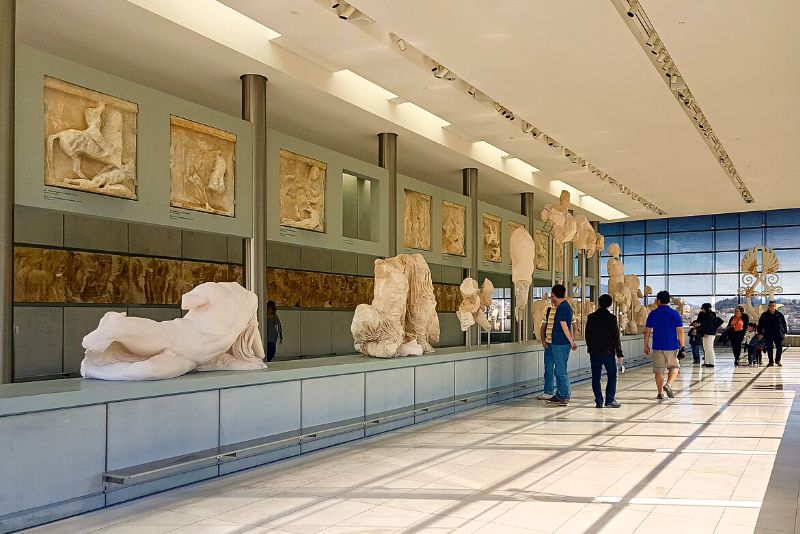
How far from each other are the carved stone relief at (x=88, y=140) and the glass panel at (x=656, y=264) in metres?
30.5

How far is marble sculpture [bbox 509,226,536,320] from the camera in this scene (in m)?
14.0

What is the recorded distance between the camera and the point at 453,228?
17.3 meters

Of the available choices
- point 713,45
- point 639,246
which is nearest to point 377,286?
point 713,45

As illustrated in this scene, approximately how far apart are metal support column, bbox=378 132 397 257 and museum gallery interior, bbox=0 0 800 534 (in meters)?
0.06

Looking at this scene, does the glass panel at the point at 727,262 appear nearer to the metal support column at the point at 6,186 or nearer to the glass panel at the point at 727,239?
the glass panel at the point at 727,239

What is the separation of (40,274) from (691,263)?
3022 cm

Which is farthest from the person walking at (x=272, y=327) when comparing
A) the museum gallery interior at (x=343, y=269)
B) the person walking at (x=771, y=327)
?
the person walking at (x=771, y=327)

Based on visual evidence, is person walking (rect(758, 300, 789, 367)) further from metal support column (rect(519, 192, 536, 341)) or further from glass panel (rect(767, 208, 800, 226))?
glass panel (rect(767, 208, 800, 226))

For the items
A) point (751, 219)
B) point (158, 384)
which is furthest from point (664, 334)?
point (751, 219)

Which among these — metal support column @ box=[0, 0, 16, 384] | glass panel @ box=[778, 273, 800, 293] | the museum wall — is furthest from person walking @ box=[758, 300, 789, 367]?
metal support column @ box=[0, 0, 16, 384]

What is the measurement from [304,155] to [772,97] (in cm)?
851

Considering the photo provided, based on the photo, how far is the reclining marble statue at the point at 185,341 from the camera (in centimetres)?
647

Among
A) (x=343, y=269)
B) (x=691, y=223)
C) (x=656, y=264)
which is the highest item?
(x=691, y=223)

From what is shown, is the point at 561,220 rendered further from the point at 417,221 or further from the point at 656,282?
the point at 656,282
